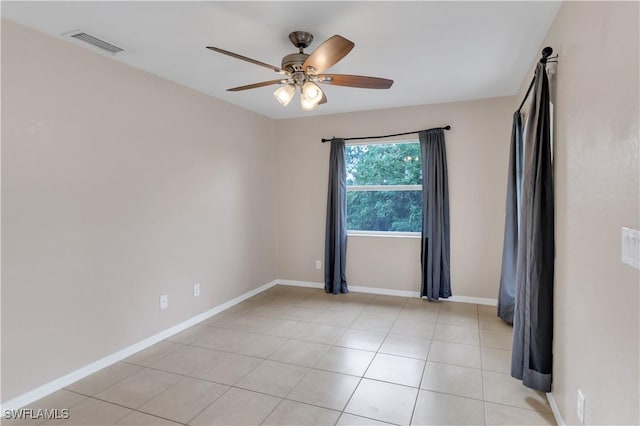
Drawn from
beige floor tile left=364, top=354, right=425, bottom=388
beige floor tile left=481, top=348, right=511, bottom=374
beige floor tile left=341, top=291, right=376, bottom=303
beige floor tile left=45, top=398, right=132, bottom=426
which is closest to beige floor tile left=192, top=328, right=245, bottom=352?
beige floor tile left=45, top=398, right=132, bottom=426

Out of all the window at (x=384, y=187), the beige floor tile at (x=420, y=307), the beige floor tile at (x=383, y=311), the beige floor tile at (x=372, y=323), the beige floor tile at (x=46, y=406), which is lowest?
the beige floor tile at (x=46, y=406)

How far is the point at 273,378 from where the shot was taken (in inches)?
97.7

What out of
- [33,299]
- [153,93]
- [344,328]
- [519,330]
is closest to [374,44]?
[153,93]

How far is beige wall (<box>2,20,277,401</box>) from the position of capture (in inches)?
85.5

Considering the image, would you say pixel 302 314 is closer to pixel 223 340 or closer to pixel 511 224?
pixel 223 340

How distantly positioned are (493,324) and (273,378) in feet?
7.57

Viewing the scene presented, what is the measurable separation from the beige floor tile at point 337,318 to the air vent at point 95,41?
300 centimetres

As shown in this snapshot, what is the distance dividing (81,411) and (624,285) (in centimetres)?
289

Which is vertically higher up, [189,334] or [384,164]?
[384,164]

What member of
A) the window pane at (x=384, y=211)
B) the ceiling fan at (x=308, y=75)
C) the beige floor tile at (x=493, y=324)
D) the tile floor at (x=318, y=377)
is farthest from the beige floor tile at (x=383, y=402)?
the window pane at (x=384, y=211)

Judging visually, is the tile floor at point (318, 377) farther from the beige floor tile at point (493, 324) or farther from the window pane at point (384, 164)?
the window pane at point (384, 164)

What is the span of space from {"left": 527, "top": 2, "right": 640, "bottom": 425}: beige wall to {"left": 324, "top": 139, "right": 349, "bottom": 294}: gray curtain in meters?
Result: 2.78

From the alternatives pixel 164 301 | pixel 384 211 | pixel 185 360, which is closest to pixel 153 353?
pixel 185 360

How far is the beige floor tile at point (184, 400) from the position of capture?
6.88 feet
